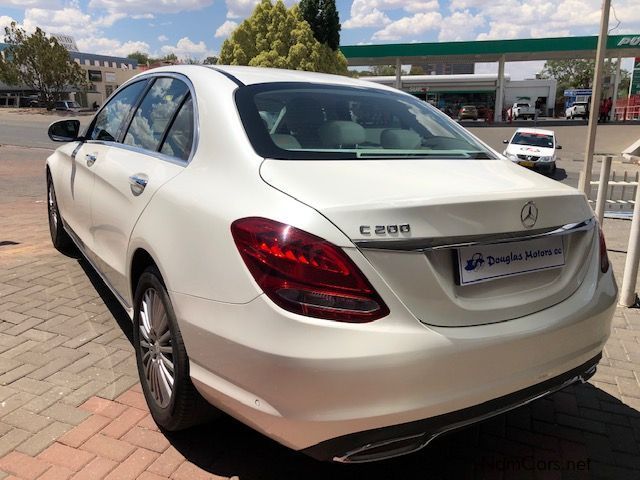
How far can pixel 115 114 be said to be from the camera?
390 centimetres

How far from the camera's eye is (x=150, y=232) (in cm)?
251

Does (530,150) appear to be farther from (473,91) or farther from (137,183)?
(473,91)

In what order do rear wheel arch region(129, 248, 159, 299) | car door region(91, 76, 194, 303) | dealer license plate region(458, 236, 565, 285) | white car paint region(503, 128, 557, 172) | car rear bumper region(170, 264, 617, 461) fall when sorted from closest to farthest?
1. car rear bumper region(170, 264, 617, 461)
2. dealer license plate region(458, 236, 565, 285)
3. rear wheel arch region(129, 248, 159, 299)
4. car door region(91, 76, 194, 303)
5. white car paint region(503, 128, 557, 172)

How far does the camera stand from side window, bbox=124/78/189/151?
2.96 m

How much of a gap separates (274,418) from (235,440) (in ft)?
2.87

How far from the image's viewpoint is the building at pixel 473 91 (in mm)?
54688

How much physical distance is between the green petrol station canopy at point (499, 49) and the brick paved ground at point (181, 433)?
39.6 m

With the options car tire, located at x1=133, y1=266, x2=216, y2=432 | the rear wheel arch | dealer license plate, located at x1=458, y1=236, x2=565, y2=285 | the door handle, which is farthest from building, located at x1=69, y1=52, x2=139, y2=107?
dealer license plate, located at x1=458, y1=236, x2=565, y2=285

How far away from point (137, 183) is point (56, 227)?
3057 millimetres

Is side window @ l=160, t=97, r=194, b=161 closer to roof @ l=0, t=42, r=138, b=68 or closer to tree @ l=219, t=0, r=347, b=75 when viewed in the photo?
tree @ l=219, t=0, r=347, b=75

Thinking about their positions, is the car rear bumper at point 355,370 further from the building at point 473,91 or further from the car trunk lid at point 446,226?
the building at point 473,91

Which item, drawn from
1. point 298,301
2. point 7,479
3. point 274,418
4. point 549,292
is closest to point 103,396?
point 7,479

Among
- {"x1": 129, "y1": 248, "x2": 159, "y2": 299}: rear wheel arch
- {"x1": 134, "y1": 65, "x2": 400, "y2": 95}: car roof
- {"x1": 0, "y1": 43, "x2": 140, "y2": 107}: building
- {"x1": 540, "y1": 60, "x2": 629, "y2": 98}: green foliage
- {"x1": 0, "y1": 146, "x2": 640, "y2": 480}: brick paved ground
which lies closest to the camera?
{"x1": 0, "y1": 146, "x2": 640, "y2": 480}: brick paved ground

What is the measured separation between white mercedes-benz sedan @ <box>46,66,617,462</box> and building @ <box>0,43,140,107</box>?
6303 centimetres
